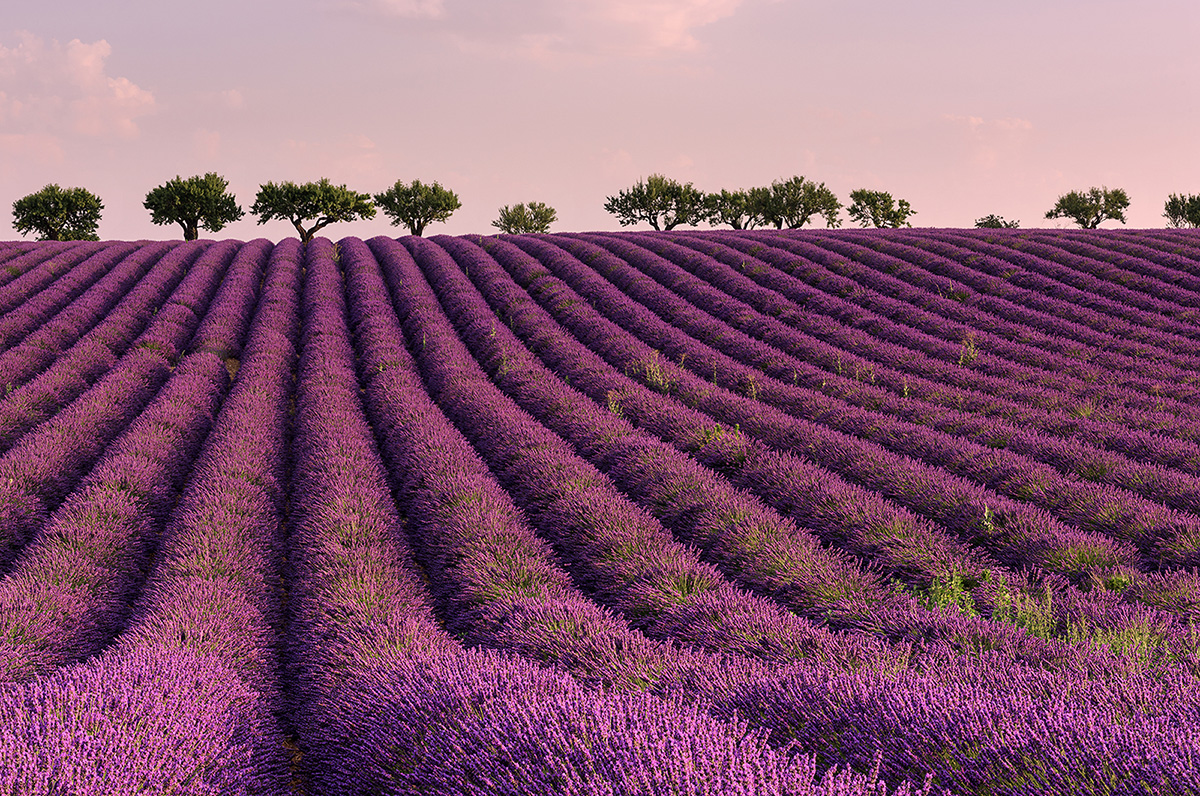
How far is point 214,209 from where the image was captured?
4744 centimetres

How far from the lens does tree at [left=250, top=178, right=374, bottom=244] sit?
153 ft

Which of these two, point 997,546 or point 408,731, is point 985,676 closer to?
point 408,731

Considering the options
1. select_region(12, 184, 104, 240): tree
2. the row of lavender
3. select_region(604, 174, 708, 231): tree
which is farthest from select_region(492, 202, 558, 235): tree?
the row of lavender

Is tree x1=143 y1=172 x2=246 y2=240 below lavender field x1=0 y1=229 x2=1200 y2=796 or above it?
above

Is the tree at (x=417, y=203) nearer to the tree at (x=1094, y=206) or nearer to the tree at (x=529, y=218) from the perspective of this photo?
the tree at (x=529, y=218)

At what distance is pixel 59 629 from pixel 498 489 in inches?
123

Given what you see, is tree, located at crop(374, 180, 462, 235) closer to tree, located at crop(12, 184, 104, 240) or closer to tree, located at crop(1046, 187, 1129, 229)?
tree, located at crop(12, 184, 104, 240)

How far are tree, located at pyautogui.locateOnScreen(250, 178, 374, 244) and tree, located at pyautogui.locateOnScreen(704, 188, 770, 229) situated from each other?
27.0 m

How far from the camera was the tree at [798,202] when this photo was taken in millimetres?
53125

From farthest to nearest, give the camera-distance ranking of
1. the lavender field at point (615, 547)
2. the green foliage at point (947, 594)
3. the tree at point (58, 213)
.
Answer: the tree at point (58, 213)
the green foliage at point (947, 594)
the lavender field at point (615, 547)

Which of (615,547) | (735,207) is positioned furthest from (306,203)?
(615,547)

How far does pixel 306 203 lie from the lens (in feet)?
153

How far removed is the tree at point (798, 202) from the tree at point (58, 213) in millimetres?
48136

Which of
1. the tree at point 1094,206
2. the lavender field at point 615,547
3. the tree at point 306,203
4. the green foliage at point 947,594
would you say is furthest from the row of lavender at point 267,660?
the tree at point 1094,206
